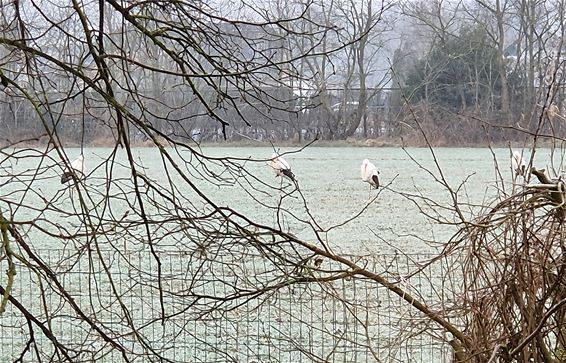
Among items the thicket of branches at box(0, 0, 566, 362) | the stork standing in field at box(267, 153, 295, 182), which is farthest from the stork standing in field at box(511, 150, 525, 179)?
the stork standing in field at box(267, 153, 295, 182)

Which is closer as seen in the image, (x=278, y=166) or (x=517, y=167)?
(x=517, y=167)

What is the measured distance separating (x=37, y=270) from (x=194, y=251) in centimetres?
61

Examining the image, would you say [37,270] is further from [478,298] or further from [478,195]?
[478,195]

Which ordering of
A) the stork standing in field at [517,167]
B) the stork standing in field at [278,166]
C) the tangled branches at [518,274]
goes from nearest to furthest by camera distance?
the tangled branches at [518,274] → the stork standing in field at [517,167] → the stork standing in field at [278,166]

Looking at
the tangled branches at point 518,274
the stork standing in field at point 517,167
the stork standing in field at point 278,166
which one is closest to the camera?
the tangled branches at point 518,274

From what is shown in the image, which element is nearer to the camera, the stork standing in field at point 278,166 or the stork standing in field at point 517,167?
the stork standing in field at point 517,167

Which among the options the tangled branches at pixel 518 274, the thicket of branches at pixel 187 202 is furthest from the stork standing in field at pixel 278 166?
the tangled branches at pixel 518 274

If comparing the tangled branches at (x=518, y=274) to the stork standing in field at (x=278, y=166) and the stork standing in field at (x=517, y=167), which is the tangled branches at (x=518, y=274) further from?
the stork standing in field at (x=278, y=166)

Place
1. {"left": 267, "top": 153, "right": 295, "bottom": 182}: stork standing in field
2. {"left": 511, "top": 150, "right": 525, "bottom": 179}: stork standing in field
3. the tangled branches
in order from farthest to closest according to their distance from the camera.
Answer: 1. {"left": 267, "top": 153, "right": 295, "bottom": 182}: stork standing in field
2. {"left": 511, "top": 150, "right": 525, "bottom": 179}: stork standing in field
3. the tangled branches

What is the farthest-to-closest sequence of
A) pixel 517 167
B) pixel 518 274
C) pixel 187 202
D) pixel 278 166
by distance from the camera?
pixel 278 166 < pixel 187 202 < pixel 517 167 < pixel 518 274

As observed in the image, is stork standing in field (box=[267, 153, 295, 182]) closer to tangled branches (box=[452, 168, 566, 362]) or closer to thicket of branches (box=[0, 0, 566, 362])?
Answer: thicket of branches (box=[0, 0, 566, 362])

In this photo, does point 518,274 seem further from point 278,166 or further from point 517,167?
point 278,166

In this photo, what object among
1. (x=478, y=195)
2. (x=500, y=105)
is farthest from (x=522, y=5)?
A: (x=478, y=195)

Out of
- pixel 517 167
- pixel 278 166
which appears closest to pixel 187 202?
pixel 278 166
